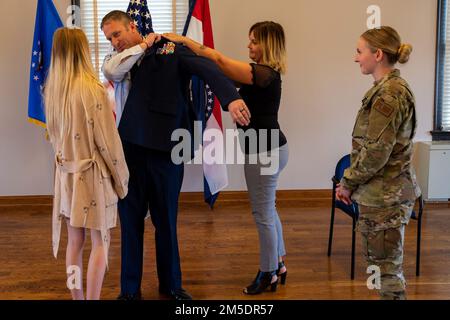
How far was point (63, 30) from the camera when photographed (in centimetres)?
263

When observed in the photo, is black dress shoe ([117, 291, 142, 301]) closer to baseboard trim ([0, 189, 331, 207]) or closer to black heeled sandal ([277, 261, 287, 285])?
black heeled sandal ([277, 261, 287, 285])

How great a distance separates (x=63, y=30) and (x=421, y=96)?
12.7ft

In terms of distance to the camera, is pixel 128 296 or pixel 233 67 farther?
pixel 128 296

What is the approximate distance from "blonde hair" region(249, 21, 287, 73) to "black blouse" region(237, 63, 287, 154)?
0.04 m

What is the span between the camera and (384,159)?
2.40 m

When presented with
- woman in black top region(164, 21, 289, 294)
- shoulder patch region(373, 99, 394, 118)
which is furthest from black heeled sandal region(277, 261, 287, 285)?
shoulder patch region(373, 99, 394, 118)

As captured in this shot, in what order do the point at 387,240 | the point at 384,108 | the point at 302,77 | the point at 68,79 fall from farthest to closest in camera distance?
the point at 302,77 → the point at 68,79 → the point at 387,240 → the point at 384,108

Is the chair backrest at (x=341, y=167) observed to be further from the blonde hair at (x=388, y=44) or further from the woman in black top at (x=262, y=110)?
the blonde hair at (x=388, y=44)

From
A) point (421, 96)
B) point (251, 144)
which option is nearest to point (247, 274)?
point (251, 144)

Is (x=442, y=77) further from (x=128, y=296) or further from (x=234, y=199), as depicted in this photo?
(x=128, y=296)

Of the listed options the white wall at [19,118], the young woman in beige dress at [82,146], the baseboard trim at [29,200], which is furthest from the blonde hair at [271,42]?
the baseboard trim at [29,200]

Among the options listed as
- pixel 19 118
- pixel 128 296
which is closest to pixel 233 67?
pixel 128 296

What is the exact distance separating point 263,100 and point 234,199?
2.53 m
